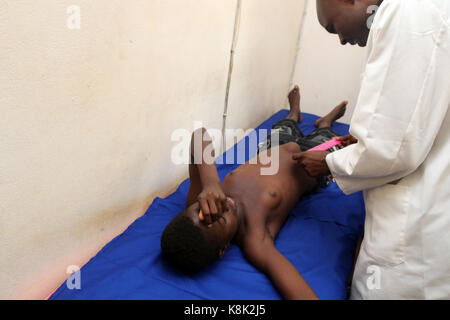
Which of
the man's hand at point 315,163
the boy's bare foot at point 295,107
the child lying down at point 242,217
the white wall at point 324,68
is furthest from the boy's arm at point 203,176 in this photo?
the white wall at point 324,68

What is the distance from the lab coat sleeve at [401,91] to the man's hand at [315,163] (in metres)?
0.28

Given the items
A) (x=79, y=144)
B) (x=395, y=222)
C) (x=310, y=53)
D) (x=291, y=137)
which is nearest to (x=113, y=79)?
(x=79, y=144)

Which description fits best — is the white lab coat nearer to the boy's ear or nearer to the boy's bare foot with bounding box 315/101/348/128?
the boy's ear

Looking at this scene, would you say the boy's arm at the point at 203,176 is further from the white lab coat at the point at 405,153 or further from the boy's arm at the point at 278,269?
the white lab coat at the point at 405,153

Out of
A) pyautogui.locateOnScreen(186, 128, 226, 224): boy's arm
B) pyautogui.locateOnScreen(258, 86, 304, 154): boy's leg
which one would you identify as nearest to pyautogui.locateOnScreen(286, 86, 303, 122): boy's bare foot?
pyautogui.locateOnScreen(258, 86, 304, 154): boy's leg

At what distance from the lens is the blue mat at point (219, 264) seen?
103 centimetres

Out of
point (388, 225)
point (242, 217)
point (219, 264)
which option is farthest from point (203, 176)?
point (388, 225)

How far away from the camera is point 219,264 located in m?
1.18

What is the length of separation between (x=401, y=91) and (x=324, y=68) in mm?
2474

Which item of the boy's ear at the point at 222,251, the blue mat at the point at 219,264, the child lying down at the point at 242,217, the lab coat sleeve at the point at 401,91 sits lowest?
the blue mat at the point at 219,264

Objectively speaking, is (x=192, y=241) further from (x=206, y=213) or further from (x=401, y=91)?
(x=401, y=91)

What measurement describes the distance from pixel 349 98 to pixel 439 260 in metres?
2.47

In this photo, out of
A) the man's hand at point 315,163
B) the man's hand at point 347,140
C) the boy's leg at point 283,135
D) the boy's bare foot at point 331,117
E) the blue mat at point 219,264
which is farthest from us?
the boy's bare foot at point 331,117

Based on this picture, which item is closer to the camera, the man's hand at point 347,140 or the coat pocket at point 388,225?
the coat pocket at point 388,225
